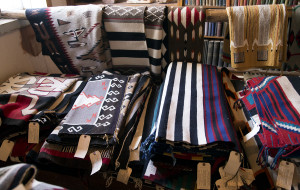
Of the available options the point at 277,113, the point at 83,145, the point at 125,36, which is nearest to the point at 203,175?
the point at 277,113

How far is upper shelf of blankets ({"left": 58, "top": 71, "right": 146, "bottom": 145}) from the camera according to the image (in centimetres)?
86

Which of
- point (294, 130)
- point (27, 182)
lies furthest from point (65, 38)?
point (294, 130)

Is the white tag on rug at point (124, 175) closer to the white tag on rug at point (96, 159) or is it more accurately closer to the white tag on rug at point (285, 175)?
the white tag on rug at point (96, 159)

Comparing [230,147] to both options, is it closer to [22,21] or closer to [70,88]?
[70,88]

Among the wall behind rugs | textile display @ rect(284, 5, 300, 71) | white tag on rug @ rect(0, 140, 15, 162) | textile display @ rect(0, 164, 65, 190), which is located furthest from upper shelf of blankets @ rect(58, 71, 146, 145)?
textile display @ rect(284, 5, 300, 71)

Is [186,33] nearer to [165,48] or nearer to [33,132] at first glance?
[165,48]

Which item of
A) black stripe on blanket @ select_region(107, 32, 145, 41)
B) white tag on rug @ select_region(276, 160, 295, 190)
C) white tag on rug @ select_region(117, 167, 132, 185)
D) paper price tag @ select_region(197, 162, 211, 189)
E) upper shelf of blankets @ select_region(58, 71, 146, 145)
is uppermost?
black stripe on blanket @ select_region(107, 32, 145, 41)

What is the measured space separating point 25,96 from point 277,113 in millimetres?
1075

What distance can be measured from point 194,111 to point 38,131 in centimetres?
65

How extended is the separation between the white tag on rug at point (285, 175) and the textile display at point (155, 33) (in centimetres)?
77

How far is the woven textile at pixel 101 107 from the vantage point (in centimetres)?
87

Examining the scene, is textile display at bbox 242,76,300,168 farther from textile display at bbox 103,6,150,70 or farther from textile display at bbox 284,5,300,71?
textile display at bbox 103,6,150,70

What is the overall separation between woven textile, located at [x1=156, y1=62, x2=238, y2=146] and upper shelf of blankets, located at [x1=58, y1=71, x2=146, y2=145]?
202 millimetres

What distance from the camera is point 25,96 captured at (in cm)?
104
